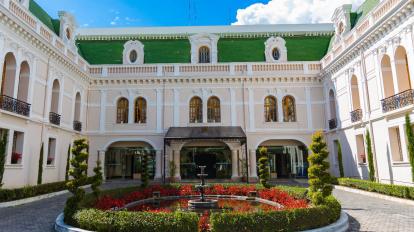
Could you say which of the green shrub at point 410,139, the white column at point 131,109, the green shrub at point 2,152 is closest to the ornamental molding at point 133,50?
the white column at point 131,109

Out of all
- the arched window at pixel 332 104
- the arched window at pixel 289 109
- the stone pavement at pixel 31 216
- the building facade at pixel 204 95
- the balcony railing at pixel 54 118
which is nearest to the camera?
the stone pavement at pixel 31 216

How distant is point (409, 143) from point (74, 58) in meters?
21.7

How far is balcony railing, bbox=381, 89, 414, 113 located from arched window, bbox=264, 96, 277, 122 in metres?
9.20

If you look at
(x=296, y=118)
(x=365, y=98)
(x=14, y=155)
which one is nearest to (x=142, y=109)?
(x=14, y=155)

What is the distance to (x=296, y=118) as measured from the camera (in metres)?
23.5

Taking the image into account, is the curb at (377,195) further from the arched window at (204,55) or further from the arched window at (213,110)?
the arched window at (204,55)

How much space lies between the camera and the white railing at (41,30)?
1436 centimetres

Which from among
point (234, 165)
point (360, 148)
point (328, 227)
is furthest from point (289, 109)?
point (328, 227)

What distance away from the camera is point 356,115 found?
18.4 m

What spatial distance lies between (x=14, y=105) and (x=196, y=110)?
1308cm

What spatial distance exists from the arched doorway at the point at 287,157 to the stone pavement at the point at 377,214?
10.00 meters

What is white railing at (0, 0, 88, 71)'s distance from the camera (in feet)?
47.1

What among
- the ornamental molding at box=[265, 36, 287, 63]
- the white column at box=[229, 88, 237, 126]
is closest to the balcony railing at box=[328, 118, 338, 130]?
the ornamental molding at box=[265, 36, 287, 63]

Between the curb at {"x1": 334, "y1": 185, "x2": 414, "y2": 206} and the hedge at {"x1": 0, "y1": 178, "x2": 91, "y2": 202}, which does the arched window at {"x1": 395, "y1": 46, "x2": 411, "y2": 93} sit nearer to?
the curb at {"x1": 334, "y1": 185, "x2": 414, "y2": 206}
